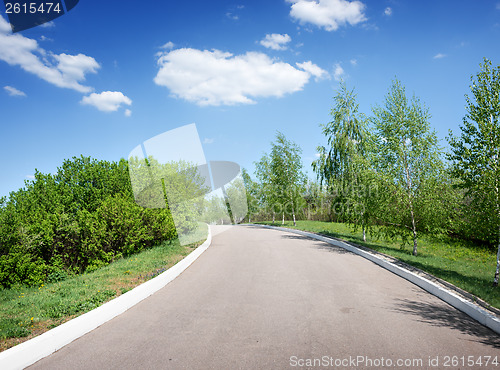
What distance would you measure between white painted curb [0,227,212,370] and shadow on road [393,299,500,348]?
5460 millimetres

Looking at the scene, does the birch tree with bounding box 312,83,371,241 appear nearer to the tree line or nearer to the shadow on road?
the tree line

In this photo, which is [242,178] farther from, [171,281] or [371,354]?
[371,354]

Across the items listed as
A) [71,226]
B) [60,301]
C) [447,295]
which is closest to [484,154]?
[447,295]

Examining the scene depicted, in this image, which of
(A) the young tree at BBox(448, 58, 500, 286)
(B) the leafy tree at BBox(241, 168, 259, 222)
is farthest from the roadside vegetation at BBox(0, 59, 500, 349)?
(B) the leafy tree at BBox(241, 168, 259, 222)

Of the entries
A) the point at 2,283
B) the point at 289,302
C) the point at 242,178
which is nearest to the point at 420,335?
the point at 289,302

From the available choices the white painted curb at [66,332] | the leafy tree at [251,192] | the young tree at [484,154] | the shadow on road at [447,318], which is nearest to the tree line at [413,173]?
the young tree at [484,154]

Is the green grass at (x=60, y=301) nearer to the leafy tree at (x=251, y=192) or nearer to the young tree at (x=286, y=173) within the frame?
the young tree at (x=286, y=173)

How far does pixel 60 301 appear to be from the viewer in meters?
5.94

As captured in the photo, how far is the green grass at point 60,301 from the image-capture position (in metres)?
4.73

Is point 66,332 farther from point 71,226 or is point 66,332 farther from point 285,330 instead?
point 71,226

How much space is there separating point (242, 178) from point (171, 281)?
41.0 m

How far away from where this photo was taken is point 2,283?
33.4 ft

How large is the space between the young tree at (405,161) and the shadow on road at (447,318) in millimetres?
7601

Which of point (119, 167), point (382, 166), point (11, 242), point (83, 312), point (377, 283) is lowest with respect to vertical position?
point (377, 283)
